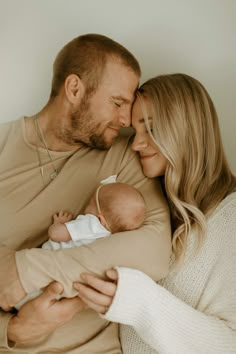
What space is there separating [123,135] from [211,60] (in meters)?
0.48

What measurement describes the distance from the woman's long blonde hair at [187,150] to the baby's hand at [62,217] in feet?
1.12

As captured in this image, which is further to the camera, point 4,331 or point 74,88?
point 74,88

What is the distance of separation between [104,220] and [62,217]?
7.2 inches

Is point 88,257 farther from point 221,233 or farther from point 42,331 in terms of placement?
point 221,233

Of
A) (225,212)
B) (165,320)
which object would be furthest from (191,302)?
(225,212)

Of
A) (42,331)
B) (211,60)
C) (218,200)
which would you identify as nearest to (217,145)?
(218,200)

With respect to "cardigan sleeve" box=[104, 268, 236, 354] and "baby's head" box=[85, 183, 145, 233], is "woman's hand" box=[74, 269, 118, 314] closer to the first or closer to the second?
"cardigan sleeve" box=[104, 268, 236, 354]

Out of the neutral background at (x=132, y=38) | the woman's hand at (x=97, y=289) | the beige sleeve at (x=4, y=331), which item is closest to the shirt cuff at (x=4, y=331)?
the beige sleeve at (x=4, y=331)

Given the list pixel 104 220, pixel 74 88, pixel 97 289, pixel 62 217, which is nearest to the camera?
pixel 97 289

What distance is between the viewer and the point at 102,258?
1225 mm

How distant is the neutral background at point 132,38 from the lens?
1.76 meters

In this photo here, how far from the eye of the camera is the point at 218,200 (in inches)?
56.5

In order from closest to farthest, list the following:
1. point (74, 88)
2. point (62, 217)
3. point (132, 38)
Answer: point (62, 217) → point (74, 88) → point (132, 38)

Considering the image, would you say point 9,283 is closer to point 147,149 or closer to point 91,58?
point 147,149
